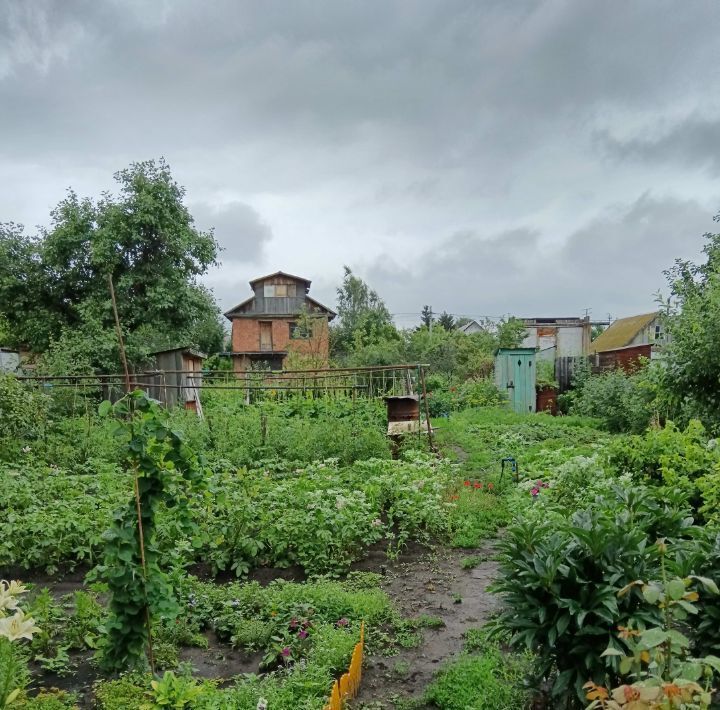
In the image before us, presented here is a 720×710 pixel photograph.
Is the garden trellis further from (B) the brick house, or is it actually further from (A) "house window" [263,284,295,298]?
(A) "house window" [263,284,295,298]

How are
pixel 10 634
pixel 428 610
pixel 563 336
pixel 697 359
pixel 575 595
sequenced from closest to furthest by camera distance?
pixel 10 634 < pixel 575 595 < pixel 428 610 < pixel 697 359 < pixel 563 336

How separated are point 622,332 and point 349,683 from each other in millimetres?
32818

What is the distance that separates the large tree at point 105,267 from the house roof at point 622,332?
2172cm

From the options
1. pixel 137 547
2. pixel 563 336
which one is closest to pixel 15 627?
pixel 137 547

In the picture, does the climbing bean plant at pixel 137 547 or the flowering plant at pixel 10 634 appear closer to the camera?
the flowering plant at pixel 10 634

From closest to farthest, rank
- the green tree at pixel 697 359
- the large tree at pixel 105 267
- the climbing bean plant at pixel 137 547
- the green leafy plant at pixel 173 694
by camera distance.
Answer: the green leafy plant at pixel 173 694, the climbing bean plant at pixel 137 547, the green tree at pixel 697 359, the large tree at pixel 105 267

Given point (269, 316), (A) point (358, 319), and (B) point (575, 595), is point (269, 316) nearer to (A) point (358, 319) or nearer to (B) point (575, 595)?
(A) point (358, 319)

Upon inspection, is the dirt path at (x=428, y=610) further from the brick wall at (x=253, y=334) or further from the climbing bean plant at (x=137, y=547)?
the brick wall at (x=253, y=334)

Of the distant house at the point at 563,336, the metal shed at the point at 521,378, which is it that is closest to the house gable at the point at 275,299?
the distant house at the point at 563,336

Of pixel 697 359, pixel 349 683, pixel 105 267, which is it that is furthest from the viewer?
pixel 105 267

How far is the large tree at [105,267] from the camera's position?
15.6 m

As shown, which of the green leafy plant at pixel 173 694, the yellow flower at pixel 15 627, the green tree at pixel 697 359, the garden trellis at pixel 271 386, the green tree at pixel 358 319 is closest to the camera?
the yellow flower at pixel 15 627

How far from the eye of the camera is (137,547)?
2.83m

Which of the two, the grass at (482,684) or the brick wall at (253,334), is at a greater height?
the brick wall at (253,334)
